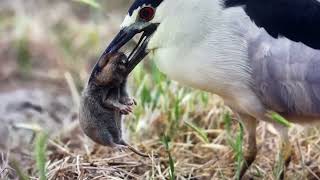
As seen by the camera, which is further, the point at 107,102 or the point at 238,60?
the point at 107,102

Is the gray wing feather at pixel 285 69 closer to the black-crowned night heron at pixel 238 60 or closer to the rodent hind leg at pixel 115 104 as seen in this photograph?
the black-crowned night heron at pixel 238 60

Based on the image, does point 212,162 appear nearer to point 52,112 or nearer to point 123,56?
point 123,56

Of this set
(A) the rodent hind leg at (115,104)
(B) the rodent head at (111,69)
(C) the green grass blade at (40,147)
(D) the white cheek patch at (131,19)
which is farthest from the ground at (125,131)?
(D) the white cheek patch at (131,19)

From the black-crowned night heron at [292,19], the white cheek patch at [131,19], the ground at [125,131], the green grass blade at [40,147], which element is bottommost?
the ground at [125,131]

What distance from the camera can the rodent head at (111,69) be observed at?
9.22 feet

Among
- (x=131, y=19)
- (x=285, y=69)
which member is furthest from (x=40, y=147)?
(x=285, y=69)

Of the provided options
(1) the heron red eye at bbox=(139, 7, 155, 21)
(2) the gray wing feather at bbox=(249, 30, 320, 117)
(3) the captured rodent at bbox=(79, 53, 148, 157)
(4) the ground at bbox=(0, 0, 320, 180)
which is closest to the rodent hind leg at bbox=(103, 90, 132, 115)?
(3) the captured rodent at bbox=(79, 53, 148, 157)

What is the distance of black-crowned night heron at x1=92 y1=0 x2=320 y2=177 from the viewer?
8.79 ft

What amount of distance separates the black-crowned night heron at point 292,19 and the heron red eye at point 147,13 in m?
0.28

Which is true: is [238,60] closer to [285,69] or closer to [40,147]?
[285,69]

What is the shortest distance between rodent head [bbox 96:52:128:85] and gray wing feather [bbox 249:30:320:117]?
0.42 m

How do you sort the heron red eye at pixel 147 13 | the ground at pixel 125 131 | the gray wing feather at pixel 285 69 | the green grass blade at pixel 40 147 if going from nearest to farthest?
the green grass blade at pixel 40 147 < the gray wing feather at pixel 285 69 < the heron red eye at pixel 147 13 < the ground at pixel 125 131

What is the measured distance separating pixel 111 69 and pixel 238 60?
0.41m

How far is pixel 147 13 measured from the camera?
2781mm
